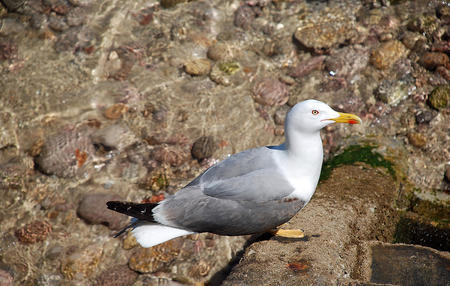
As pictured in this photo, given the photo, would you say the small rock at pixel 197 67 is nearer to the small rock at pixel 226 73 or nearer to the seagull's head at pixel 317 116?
the small rock at pixel 226 73

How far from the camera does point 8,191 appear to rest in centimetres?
546

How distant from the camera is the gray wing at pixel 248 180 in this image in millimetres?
3414

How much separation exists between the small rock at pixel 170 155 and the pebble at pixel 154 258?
1.19 metres

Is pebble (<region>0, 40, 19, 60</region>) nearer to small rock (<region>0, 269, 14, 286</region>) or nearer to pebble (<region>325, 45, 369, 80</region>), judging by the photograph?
small rock (<region>0, 269, 14, 286</region>)

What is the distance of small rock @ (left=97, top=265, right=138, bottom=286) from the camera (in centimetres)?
462

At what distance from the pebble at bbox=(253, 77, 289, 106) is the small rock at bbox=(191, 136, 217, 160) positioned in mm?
980

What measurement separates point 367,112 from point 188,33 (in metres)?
3.16

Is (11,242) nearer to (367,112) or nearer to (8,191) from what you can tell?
(8,191)

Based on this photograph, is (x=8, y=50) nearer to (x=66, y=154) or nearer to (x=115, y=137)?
(x=66, y=154)

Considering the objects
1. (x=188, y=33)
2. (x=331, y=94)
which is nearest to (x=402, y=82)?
(x=331, y=94)

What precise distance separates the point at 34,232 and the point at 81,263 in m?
0.76

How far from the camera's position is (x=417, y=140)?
17.3ft

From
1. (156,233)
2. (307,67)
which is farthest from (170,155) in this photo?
(307,67)

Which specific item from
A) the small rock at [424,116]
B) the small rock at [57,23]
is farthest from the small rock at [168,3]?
the small rock at [424,116]
